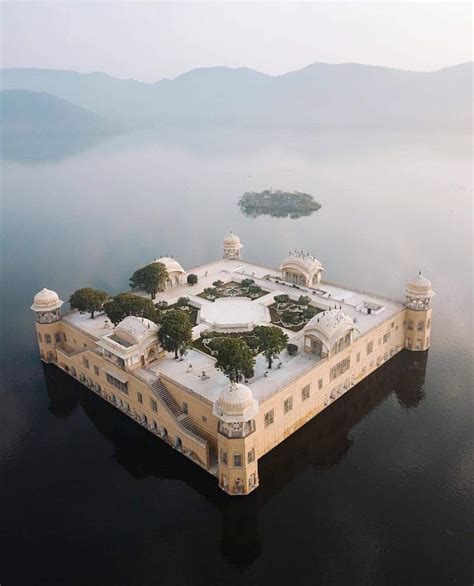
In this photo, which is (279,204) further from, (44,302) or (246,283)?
(44,302)

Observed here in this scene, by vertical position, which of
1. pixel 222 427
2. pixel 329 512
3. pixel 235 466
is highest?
pixel 222 427

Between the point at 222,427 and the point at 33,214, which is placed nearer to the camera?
the point at 222,427

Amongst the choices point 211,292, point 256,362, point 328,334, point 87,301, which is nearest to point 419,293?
point 328,334

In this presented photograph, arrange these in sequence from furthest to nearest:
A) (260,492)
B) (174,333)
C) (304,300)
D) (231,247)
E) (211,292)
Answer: (231,247)
(211,292)
(304,300)
(174,333)
(260,492)

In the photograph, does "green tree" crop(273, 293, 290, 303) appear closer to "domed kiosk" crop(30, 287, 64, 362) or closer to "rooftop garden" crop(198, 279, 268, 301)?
"rooftop garden" crop(198, 279, 268, 301)

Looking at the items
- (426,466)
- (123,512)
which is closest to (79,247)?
(123,512)

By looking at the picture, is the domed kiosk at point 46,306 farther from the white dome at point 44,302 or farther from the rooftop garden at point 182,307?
the rooftop garden at point 182,307

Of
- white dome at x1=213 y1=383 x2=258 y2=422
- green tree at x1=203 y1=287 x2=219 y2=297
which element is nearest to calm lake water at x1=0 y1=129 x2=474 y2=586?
white dome at x1=213 y1=383 x2=258 y2=422

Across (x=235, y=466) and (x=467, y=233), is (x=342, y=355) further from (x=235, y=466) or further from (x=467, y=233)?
(x=467, y=233)
